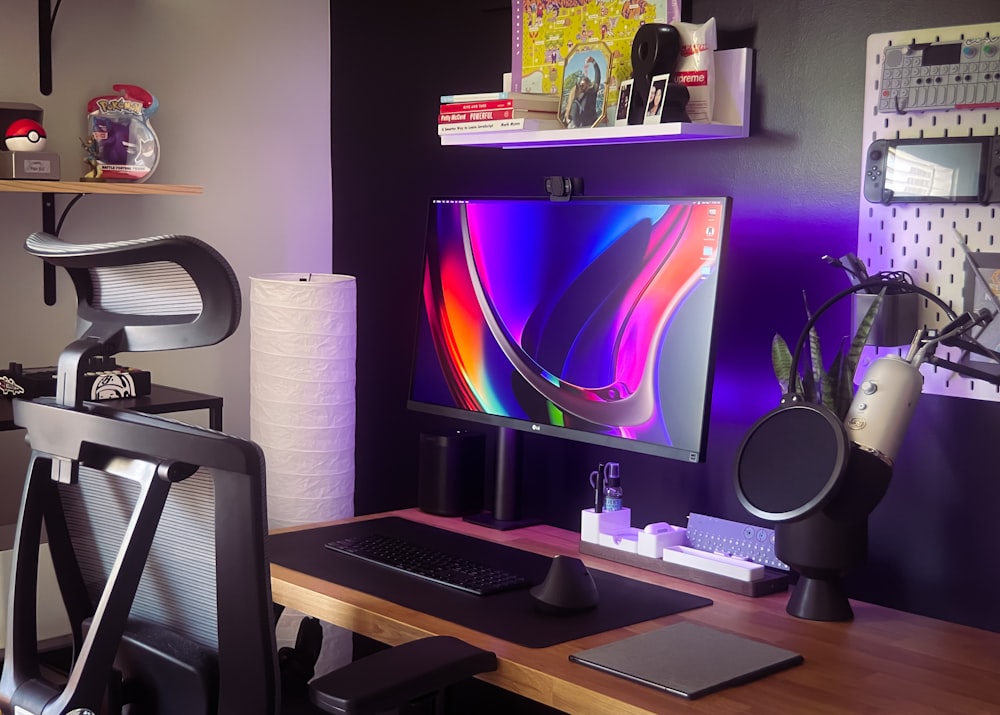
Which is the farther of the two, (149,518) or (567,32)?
(567,32)

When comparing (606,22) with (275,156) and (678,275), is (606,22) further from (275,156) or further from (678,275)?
(275,156)

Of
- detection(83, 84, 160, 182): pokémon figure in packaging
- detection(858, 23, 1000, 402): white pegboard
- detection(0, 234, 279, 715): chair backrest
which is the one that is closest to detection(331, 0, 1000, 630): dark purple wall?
detection(858, 23, 1000, 402): white pegboard

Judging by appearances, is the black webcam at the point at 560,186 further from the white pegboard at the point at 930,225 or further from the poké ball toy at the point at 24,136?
the poké ball toy at the point at 24,136

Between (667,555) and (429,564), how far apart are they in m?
0.40

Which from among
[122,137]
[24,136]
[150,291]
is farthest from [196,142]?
[150,291]

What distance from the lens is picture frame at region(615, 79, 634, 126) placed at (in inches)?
85.4

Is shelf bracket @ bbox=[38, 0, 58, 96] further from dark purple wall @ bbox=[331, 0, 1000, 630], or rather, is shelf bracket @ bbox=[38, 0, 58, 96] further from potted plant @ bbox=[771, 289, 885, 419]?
potted plant @ bbox=[771, 289, 885, 419]

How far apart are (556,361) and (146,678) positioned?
102 centimetres

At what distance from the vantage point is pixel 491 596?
1908mm

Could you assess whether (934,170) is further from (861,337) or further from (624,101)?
(624,101)

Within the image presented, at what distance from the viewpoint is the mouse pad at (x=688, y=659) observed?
1535mm

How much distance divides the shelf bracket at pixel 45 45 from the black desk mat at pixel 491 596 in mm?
1202

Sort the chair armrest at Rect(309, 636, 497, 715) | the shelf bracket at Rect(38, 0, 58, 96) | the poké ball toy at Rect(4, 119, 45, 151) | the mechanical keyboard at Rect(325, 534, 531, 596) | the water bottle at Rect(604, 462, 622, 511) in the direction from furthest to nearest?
the shelf bracket at Rect(38, 0, 58, 96) < the poké ball toy at Rect(4, 119, 45, 151) < the water bottle at Rect(604, 462, 622, 511) < the mechanical keyboard at Rect(325, 534, 531, 596) < the chair armrest at Rect(309, 636, 497, 715)

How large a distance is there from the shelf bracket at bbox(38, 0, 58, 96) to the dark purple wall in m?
0.74
